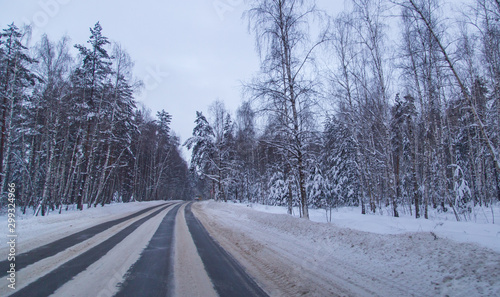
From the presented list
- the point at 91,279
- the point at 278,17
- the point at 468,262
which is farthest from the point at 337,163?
the point at 91,279

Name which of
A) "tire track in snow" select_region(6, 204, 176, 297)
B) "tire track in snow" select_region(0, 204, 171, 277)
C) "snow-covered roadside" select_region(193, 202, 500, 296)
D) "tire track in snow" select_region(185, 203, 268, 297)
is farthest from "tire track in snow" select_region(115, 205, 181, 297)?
"tire track in snow" select_region(0, 204, 171, 277)

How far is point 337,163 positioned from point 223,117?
48.4 feet

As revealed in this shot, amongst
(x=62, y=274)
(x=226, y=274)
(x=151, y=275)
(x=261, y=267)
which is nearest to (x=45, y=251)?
(x=62, y=274)

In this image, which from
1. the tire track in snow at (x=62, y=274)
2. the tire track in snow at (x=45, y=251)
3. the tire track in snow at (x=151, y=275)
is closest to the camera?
the tire track in snow at (x=62, y=274)

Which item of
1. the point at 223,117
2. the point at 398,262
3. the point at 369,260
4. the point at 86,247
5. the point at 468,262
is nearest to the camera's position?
the point at 468,262

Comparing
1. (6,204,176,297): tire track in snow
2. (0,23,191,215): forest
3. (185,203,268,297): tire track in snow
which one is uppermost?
(0,23,191,215): forest

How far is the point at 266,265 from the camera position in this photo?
498cm

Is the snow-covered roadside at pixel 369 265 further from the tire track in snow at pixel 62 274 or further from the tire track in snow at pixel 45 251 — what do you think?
the tire track in snow at pixel 45 251

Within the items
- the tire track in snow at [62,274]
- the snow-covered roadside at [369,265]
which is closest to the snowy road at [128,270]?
the tire track in snow at [62,274]

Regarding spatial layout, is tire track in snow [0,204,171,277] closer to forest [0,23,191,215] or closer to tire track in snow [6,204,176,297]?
tire track in snow [6,204,176,297]

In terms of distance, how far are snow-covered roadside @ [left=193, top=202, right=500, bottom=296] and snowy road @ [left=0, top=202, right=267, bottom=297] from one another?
1.87ft

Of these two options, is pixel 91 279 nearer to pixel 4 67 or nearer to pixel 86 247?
pixel 86 247

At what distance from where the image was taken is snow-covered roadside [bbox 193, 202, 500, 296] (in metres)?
3.66

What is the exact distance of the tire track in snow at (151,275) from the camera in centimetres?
361
